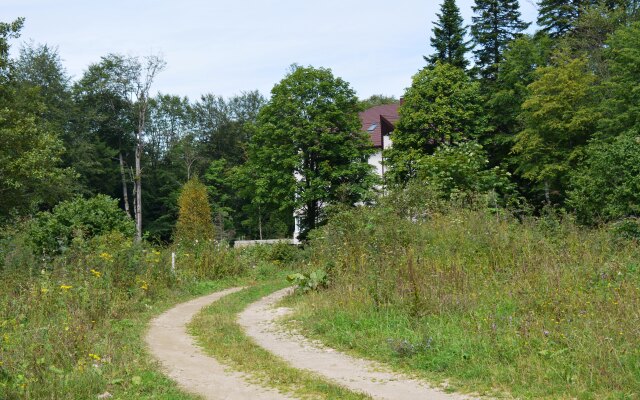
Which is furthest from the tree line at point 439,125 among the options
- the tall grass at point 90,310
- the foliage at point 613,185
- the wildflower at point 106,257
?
the wildflower at point 106,257

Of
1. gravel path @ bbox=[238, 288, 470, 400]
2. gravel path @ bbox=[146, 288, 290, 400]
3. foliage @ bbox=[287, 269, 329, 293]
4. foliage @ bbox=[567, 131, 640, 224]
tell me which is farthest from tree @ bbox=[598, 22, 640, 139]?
gravel path @ bbox=[146, 288, 290, 400]

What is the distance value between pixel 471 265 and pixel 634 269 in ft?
8.67

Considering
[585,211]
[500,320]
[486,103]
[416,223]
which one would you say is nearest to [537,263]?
[500,320]

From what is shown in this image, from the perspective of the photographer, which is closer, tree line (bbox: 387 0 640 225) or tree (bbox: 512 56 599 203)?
tree line (bbox: 387 0 640 225)

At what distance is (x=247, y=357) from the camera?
321 inches

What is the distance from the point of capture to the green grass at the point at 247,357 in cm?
648

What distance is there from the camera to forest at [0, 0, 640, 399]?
7145 millimetres

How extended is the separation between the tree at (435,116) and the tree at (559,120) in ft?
16.9

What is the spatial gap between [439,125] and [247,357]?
2921cm

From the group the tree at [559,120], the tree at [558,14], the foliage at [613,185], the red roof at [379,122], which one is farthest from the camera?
the red roof at [379,122]

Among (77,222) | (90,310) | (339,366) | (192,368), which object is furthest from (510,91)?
(192,368)

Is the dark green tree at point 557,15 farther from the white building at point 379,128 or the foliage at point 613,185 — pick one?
the foliage at point 613,185

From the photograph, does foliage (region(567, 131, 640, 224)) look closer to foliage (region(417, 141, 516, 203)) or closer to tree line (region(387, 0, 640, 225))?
tree line (region(387, 0, 640, 225))

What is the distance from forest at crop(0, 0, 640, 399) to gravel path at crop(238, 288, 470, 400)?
41 cm
